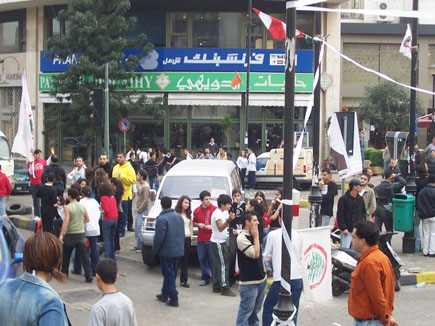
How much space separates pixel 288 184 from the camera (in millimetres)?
7176

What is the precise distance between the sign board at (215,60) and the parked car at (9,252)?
2503cm

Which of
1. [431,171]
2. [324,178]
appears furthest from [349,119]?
[431,171]

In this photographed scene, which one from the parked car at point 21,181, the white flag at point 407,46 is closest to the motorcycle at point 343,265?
the white flag at point 407,46

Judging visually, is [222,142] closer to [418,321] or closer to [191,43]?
[191,43]

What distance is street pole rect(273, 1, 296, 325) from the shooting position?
7.12 meters

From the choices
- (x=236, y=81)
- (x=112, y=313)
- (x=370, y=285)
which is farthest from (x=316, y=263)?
(x=236, y=81)

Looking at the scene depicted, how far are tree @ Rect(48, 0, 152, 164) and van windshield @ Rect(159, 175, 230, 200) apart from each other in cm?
1691

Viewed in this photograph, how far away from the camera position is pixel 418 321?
30.0 ft

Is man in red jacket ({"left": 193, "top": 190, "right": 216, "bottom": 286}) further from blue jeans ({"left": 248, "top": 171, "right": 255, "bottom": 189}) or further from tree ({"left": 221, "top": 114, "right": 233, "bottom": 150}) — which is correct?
tree ({"left": 221, "top": 114, "right": 233, "bottom": 150})

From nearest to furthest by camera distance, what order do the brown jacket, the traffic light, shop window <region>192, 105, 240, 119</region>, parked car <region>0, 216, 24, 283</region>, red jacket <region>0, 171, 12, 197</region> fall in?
1. the brown jacket
2. parked car <region>0, 216, 24, 283</region>
3. red jacket <region>0, 171, 12, 197</region>
4. the traffic light
5. shop window <region>192, 105, 240, 119</region>

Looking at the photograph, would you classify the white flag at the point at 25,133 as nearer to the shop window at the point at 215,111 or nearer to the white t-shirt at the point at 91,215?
the white t-shirt at the point at 91,215

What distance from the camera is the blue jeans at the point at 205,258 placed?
11.0 metres

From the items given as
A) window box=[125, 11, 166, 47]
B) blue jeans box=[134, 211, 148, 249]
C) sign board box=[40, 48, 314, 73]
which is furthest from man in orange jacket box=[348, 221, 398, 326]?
window box=[125, 11, 166, 47]

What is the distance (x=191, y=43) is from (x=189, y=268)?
23866mm
